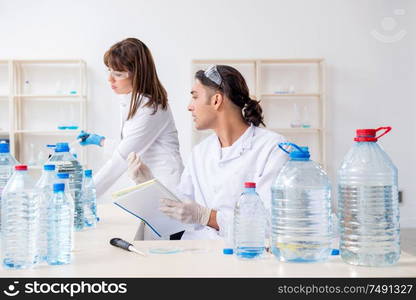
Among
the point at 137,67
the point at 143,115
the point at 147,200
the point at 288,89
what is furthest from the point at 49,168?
the point at 288,89

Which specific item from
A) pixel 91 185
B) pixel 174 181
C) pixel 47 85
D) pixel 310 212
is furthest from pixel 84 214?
pixel 47 85

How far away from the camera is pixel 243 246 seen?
4.03ft

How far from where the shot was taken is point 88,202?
1.91 meters

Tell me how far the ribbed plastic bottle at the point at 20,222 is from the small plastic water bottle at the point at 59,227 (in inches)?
1.5

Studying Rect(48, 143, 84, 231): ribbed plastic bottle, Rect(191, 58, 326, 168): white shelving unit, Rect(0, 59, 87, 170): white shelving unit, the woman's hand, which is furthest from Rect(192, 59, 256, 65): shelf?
Rect(48, 143, 84, 231): ribbed plastic bottle

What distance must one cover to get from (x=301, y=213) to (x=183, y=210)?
1.79 ft

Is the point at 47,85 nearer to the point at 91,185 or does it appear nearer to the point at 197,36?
the point at 197,36

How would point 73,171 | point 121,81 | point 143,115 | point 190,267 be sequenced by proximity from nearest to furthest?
1. point 190,267
2. point 73,171
3. point 143,115
4. point 121,81

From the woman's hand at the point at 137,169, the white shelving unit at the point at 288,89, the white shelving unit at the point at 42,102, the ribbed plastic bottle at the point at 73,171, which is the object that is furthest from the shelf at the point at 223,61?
the ribbed plastic bottle at the point at 73,171

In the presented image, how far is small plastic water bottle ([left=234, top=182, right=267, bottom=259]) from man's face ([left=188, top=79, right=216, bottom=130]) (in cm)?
71

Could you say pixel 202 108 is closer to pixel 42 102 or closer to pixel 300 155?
pixel 300 155

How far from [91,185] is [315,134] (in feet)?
12.3

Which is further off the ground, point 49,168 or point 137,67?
point 137,67

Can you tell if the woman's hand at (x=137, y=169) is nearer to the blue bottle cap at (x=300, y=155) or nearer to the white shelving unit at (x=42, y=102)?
the blue bottle cap at (x=300, y=155)
